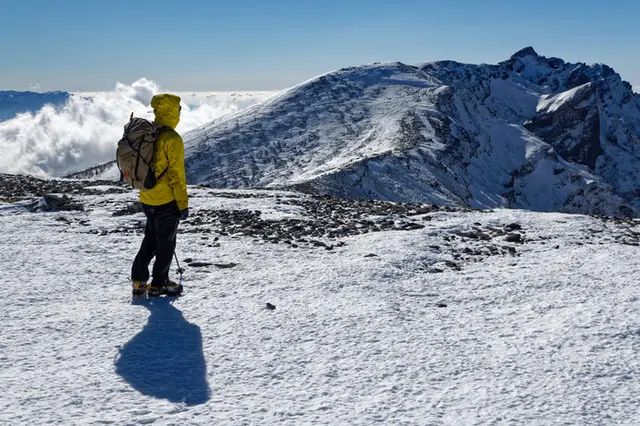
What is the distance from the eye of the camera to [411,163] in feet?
335

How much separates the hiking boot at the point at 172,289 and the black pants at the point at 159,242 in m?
0.11

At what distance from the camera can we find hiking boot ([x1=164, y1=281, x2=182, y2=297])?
874 cm

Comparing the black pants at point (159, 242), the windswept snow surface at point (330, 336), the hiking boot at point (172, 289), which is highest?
the black pants at point (159, 242)

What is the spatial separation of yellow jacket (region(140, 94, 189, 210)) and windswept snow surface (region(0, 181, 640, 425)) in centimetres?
175

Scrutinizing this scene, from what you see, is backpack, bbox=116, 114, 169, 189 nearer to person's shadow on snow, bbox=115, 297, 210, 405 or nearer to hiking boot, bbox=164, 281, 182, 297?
hiking boot, bbox=164, 281, 182, 297

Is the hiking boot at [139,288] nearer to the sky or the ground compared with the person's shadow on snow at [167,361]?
nearer to the sky

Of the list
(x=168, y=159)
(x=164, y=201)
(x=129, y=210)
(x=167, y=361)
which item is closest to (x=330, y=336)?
(x=167, y=361)

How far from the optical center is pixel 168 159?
8.00m

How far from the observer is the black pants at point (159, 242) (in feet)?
27.3

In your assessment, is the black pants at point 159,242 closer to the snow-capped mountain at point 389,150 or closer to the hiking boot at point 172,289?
the hiking boot at point 172,289

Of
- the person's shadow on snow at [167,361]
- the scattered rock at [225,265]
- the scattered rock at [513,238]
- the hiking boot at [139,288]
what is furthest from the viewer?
the scattered rock at [513,238]

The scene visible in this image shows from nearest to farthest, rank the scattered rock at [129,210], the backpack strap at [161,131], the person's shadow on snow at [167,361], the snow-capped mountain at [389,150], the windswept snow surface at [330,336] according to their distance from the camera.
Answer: the windswept snow surface at [330,336] → the person's shadow on snow at [167,361] → the backpack strap at [161,131] → the scattered rock at [129,210] → the snow-capped mountain at [389,150]

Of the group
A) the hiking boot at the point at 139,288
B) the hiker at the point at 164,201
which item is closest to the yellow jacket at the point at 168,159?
the hiker at the point at 164,201

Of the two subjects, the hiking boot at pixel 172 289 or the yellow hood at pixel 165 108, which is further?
the hiking boot at pixel 172 289
